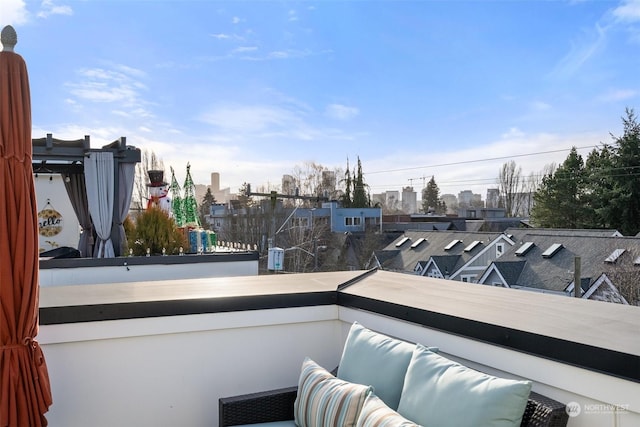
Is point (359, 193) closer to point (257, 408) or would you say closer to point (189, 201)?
point (189, 201)

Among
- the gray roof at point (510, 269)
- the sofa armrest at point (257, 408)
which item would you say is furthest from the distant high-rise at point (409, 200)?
the sofa armrest at point (257, 408)

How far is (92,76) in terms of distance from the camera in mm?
12055

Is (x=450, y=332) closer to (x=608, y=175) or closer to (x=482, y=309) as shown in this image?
(x=482, y=309)

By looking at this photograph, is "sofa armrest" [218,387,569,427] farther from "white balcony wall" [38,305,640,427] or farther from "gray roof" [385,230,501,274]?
"gray roof" [385,230,501,274]

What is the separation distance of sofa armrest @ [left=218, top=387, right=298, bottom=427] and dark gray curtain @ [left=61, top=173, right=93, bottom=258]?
646cm

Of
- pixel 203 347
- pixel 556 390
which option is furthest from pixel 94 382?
pixel 556 390

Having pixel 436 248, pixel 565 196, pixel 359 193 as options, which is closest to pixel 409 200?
pixel 359 193

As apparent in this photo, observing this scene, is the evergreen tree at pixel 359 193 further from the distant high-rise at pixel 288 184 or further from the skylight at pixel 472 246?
the skylight at pixel 472 246

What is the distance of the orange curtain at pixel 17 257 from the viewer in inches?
69.7

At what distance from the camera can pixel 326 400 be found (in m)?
1.82

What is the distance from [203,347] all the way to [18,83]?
144 centimetres

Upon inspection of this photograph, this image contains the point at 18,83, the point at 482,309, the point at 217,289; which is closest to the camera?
the point at 18,83

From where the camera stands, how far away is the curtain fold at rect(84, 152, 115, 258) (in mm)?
7102

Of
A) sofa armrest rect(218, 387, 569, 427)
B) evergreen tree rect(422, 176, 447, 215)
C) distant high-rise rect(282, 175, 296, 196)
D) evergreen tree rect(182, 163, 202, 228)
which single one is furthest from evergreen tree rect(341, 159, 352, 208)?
sofa armrest rect(218, 387, 569, 427)
